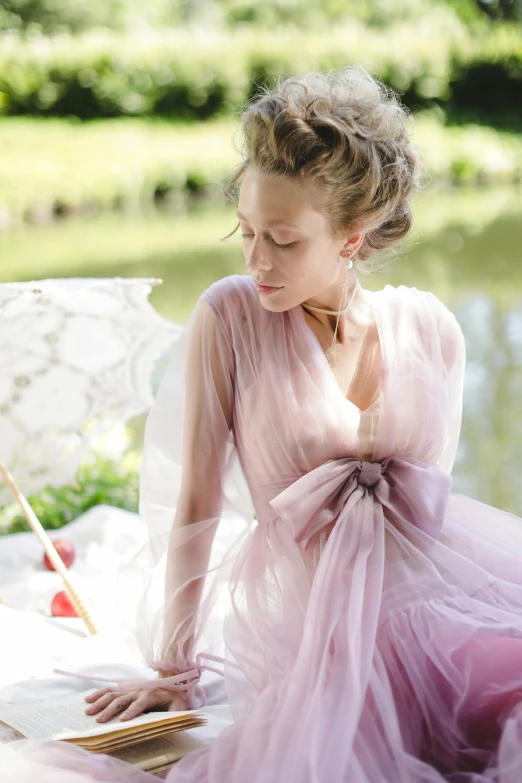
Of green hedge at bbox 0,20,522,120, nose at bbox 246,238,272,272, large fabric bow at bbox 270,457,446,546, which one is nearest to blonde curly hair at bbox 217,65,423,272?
nose at bbox 246,238,272,272

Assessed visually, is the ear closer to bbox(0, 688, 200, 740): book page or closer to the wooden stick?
bbox(0, 688, 200, 740): book page

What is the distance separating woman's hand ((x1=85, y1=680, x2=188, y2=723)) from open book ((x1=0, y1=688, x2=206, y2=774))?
12 mm

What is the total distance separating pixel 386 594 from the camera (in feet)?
4.83

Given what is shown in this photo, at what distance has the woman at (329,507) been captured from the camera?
1.36 metres

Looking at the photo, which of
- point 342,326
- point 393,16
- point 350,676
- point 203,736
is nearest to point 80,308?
point 342,326

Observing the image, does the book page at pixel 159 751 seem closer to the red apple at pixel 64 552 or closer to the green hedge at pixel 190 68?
the red apple at pixel 64 552

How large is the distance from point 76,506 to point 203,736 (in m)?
1.83

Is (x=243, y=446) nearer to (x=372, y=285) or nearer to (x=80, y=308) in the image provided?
(x=80, y=308)

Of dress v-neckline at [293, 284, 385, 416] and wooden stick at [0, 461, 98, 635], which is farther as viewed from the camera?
wooden stick at [0, 461, 98, 635]

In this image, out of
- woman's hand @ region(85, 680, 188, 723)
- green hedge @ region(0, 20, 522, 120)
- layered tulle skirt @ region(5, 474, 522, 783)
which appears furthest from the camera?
green hedge @ region(0, 20, 522, 120)

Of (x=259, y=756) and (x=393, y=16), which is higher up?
(x=393, y=16)

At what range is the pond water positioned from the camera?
15.3 feet

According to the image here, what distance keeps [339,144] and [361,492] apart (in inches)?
21.9

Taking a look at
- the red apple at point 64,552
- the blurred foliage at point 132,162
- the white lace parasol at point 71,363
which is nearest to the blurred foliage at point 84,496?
the red apple at point 64,552
